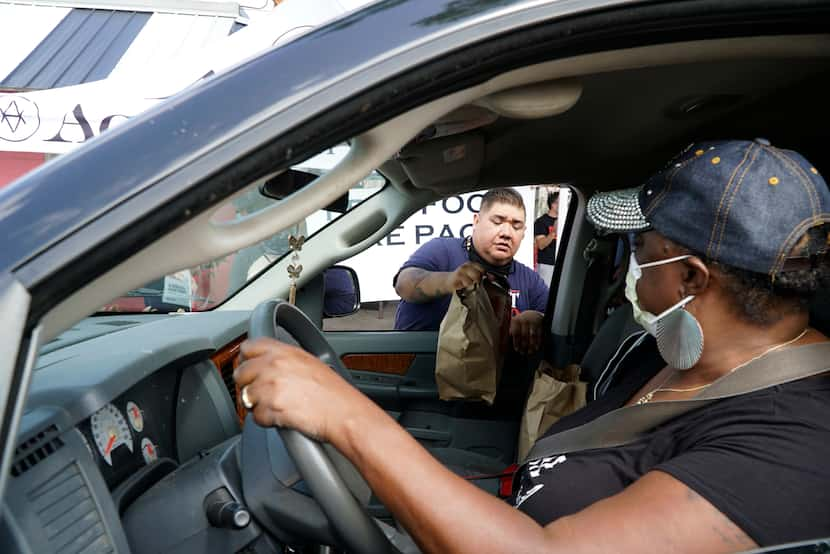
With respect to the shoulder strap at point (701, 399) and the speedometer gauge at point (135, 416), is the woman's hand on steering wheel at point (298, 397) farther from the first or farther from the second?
the shoulder strap at point (701, 399)

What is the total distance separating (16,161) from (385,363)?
211 inches

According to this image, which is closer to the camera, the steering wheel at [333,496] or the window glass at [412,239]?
the steering wheel at [333,496]

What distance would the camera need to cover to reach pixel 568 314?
3.34 metres

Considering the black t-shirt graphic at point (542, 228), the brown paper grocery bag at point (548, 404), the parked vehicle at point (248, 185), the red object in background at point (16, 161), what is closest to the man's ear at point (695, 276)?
the parked vehicle at point (248, 185)

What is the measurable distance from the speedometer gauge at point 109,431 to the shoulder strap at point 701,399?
0.91 meters

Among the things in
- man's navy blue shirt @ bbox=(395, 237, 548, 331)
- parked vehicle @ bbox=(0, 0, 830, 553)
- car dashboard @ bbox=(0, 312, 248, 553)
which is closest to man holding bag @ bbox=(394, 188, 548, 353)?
man's navy blue shirt @ bbox=(395, 237, 548, 331)

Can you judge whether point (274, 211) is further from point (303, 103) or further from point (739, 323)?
point (739, 323)

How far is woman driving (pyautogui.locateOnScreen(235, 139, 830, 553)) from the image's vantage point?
1.10 metres

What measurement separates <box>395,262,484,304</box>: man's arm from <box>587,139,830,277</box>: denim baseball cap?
1575 mm

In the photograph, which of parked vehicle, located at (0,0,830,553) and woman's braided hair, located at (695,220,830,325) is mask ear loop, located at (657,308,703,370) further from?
parked vehicle, located at (0,0,830,553)

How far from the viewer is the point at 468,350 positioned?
2979 mm

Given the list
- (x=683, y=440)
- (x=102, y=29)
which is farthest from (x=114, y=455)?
(x=102, y=29)

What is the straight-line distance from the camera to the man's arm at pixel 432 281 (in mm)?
3027

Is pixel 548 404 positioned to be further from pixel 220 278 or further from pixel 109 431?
pixel 109 431
